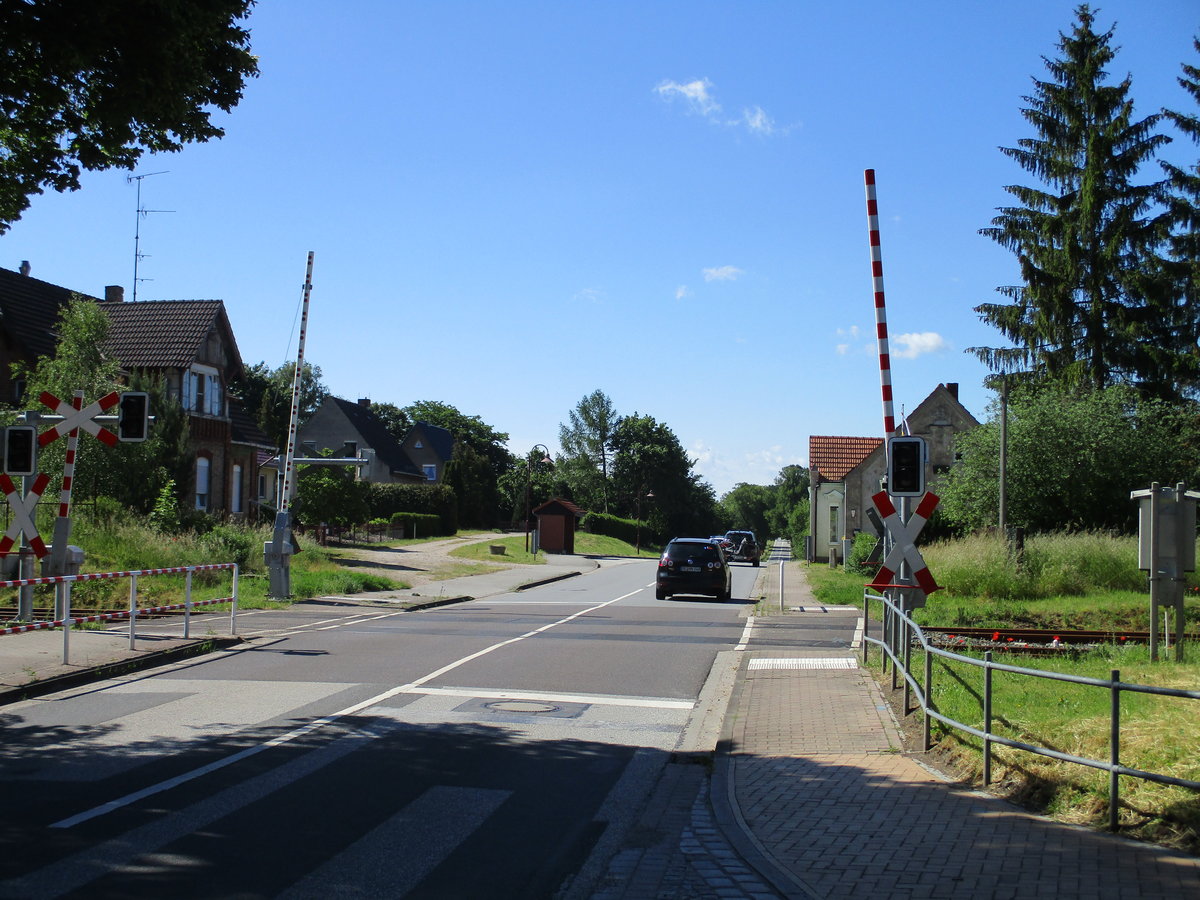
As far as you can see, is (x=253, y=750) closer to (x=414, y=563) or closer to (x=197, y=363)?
(x=197, y=363)

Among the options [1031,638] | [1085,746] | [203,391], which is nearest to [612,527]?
[203,391]

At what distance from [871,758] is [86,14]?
26.7 ft

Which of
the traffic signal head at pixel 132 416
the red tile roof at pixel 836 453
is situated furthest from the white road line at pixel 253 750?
the red tile roof at pixel 836 453

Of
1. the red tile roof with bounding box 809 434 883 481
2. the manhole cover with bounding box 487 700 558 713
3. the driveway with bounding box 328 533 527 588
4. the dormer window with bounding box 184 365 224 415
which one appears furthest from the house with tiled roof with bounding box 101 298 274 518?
the red tile roof with bounding box 809 434 883 481

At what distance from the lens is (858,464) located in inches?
2265

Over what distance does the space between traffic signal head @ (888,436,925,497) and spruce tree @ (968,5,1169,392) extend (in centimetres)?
2739

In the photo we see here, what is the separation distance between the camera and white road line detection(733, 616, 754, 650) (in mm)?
16398

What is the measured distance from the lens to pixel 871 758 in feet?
26.4

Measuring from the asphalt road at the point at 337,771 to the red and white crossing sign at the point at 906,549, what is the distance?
95.3 inches

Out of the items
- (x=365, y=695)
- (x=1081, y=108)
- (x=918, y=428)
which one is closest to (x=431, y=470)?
(x=918, y=428)

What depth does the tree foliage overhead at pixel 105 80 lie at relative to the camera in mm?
8422

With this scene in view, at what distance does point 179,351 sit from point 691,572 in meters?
20.8

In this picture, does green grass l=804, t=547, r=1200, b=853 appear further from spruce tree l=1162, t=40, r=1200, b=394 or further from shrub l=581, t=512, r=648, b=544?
shrub l=581, t=512, r=648, b=544

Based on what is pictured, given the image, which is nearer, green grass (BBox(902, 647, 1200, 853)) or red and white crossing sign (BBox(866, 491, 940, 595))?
green grass (BBox(902, 647, 1200, 853))
